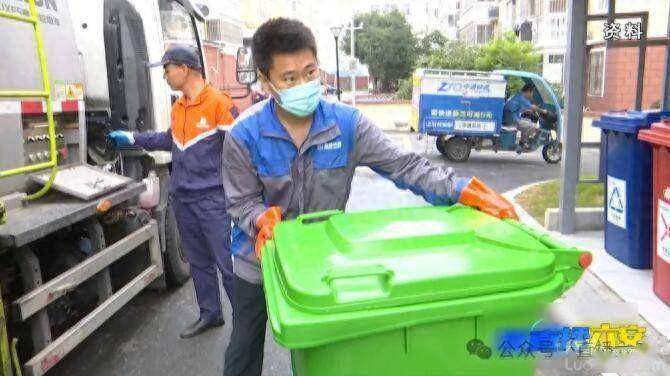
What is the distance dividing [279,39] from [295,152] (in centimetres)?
38

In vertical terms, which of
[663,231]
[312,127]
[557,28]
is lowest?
[663,231]

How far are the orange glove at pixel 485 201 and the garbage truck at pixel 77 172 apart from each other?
179 centimetres

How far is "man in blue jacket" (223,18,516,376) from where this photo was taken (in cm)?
203

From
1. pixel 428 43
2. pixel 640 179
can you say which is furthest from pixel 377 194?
pixel 428 43

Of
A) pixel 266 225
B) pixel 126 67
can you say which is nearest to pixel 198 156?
pixel 126 67

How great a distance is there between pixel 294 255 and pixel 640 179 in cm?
356

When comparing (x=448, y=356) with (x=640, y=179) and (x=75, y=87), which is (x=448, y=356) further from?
(x=640, y=179)

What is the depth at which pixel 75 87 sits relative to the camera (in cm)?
350

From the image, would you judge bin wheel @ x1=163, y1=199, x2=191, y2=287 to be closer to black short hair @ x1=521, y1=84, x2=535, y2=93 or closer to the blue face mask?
the blue face mask

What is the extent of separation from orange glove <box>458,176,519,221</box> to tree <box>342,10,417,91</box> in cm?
4044

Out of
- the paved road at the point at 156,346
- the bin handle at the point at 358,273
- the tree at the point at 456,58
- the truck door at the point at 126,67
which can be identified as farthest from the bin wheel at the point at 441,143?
the tree at the point at 456,58

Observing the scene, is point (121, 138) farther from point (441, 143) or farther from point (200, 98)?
point (441, 143)

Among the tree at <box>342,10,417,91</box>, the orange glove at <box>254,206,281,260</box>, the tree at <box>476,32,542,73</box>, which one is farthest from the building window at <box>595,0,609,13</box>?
the tree at <box>342,10,417,91</box>

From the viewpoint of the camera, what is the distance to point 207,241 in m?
3.72
